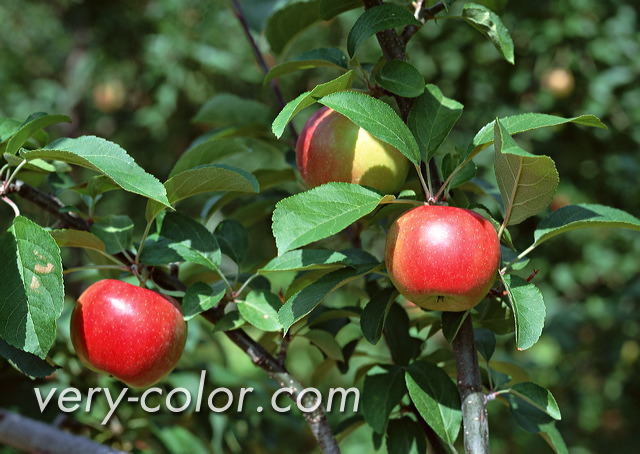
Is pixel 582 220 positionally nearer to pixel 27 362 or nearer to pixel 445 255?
pixel 445 255

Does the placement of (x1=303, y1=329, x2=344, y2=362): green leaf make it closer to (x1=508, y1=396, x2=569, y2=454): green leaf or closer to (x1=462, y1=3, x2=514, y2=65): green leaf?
(x1=508, y1=396, x2=569, y2=454): green leaf

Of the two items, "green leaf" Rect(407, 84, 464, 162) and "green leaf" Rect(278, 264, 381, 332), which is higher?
"green leaf" Rect(407, 84, 464, 162)

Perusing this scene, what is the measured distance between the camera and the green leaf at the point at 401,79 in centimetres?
77

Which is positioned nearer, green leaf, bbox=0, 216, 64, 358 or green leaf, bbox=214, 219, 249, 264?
green leaf, bbox=0, 216, 64, 358

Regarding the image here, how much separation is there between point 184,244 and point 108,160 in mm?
185

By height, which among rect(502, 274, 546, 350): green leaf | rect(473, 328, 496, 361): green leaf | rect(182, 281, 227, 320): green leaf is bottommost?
rect(473, 328, 496, 361): green leaf

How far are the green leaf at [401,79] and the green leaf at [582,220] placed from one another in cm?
20

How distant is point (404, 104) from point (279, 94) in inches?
17.4

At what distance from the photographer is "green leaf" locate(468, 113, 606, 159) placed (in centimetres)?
67

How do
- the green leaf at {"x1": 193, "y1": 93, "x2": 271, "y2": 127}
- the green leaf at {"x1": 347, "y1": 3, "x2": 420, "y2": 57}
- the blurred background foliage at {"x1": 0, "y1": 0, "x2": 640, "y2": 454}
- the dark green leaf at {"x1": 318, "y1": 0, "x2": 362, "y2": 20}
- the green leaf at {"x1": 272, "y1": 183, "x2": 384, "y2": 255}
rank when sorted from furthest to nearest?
the blurred background foliage at {"x1": 0, "y1": 0, "x2": 640, "y2": 454}, the green leaf at {"x1": 193, "y1": 93, "x2": 271, "y2": 127}, the dark green leaf at {"x1": 318, "y1": 0, "x2": 362, "y2": 20}, the green leaf at {"x1": 347, "y1": 3, "x2": 420, "y2": 57}, the green leaf at {"x1": 272, "y1": 183, "x2": 384, "y2": 255}

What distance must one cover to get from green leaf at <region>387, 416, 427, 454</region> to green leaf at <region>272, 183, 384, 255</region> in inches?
14.3

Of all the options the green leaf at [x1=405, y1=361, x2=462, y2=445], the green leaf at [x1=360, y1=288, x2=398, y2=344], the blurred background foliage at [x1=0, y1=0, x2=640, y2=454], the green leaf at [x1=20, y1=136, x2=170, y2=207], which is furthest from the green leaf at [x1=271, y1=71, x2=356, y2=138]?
the blurred background foliage at [x1=0, y1=0, x2=640, y2=454]

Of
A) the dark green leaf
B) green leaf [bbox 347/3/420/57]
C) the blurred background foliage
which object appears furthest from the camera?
the blurred background foliage

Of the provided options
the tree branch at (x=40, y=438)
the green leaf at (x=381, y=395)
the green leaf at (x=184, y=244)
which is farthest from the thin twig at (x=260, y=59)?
the tree branch at (x=40, y=438)
